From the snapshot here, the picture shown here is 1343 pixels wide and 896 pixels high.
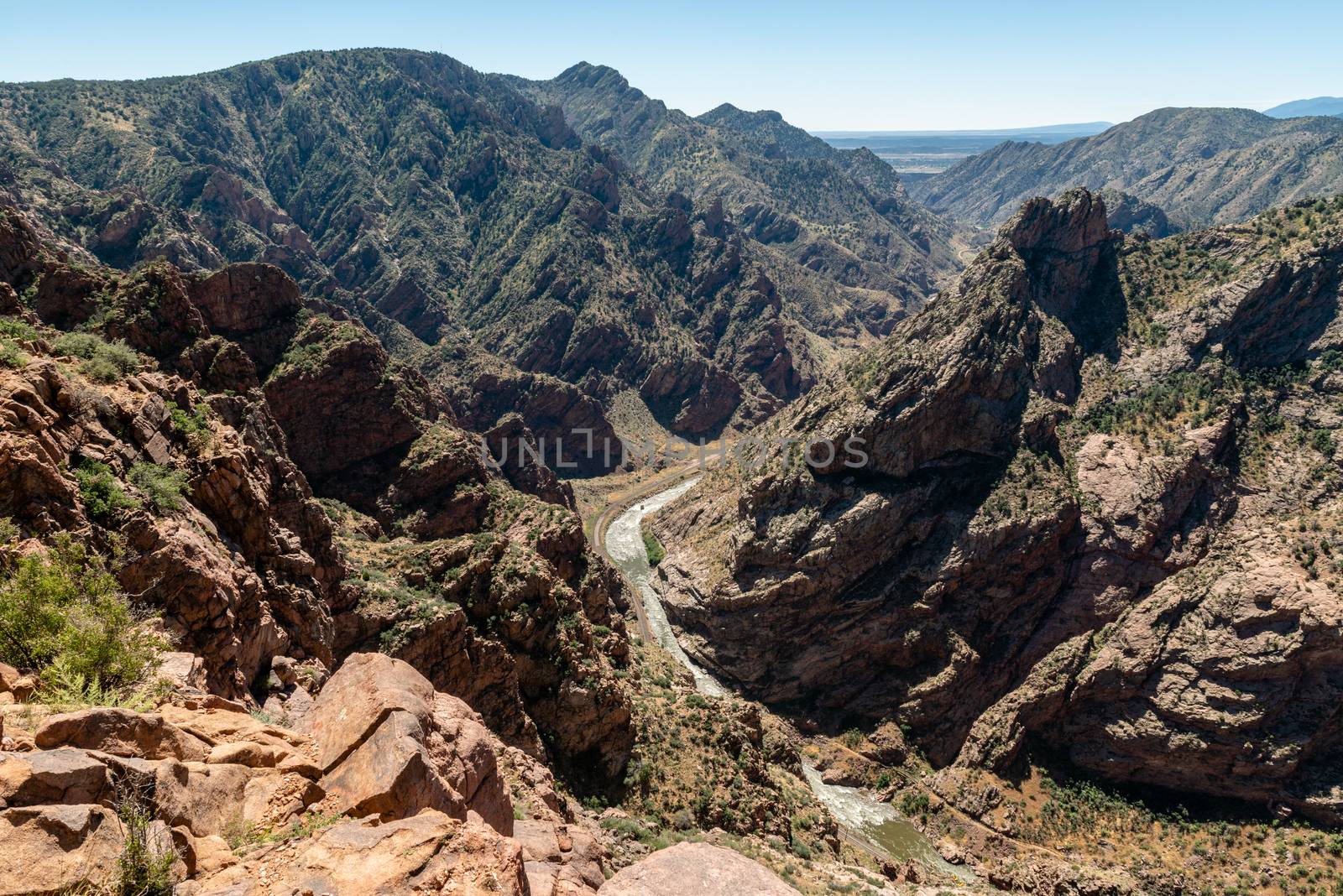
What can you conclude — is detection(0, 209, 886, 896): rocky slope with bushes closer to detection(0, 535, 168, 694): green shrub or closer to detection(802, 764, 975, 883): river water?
detection(0, 535, 168, 694): green shrub

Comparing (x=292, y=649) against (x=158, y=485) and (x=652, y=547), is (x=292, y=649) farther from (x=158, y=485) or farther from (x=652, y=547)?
(x=652, y=547)

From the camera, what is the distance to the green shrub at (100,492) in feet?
65.5

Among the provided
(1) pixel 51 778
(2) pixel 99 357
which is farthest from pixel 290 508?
(1) pixel 51 778

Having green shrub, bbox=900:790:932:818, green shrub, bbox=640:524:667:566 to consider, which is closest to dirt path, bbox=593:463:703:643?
green shrub, bbox=640:524:667:566

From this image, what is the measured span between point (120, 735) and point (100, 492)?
37.5 feet

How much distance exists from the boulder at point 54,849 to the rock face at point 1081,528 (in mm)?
68322

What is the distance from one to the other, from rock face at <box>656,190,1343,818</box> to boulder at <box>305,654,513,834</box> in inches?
2298

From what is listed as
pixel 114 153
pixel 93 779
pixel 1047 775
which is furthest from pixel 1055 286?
pixel 114 153

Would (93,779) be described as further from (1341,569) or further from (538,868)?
(1341,569)

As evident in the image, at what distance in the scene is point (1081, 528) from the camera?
6862cm

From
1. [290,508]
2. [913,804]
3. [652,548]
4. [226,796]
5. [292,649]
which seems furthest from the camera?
[652,548]

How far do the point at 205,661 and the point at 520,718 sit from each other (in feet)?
66.5

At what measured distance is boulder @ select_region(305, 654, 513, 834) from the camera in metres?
14.5

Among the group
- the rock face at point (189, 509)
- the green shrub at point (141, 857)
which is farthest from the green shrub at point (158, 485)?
the green shrub at point (141, 857)
